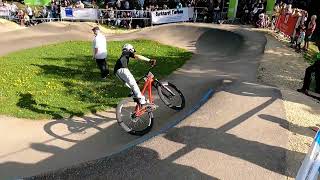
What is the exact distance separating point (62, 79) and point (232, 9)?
53.7 feet

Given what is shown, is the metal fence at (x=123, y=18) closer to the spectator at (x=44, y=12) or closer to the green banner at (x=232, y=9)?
the spectator at (x=44, y=12)

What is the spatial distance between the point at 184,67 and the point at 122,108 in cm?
717

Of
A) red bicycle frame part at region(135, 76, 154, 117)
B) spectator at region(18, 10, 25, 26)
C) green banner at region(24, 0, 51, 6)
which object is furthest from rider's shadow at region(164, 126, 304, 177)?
spectator at region(18, 10, 25, 26)

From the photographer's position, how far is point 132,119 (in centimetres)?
1158

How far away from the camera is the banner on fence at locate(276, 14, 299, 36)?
68.3 ft

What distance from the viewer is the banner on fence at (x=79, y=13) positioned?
31422 millimetres

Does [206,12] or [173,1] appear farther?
[173,1]

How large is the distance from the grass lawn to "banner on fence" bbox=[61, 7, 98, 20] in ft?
29.8

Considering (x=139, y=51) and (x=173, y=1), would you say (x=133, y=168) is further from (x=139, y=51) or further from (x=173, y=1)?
(x=173, y=1)

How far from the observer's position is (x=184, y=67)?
1836cm

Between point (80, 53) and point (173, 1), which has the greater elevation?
point (173, 1)

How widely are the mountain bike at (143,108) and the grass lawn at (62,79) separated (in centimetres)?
207

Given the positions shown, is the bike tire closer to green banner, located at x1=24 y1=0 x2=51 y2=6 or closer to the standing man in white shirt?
the standing man in white shirt

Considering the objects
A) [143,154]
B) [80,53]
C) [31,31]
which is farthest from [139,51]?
[143,154]
